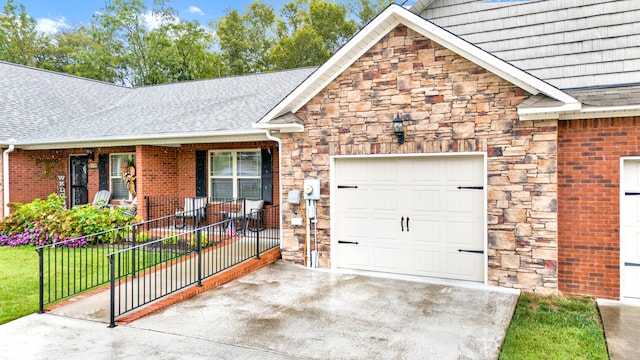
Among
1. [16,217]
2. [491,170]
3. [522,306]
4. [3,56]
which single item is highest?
[3,56]

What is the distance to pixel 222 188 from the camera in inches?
456

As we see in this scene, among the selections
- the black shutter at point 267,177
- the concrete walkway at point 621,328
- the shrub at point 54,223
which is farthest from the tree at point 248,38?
the concrete walkway at point 621,328

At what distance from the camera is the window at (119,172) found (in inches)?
506

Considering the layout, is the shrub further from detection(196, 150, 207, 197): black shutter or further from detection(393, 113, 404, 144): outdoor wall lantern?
detection(393, 113, 404, 144): outdoor wall lantern

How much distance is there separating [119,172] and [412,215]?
31.4 feet

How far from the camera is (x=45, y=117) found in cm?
1391

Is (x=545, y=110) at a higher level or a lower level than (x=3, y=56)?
lower

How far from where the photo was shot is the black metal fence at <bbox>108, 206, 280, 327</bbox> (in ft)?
19.6

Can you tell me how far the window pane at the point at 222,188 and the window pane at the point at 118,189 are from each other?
3105 millimetres

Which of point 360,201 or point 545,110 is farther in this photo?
point 360,201

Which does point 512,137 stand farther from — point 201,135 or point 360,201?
point 201,135

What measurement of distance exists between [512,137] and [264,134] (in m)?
4.95

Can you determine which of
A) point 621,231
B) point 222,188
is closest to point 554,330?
point 621,231

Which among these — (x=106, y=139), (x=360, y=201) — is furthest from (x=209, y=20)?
(x=360, y=201)
